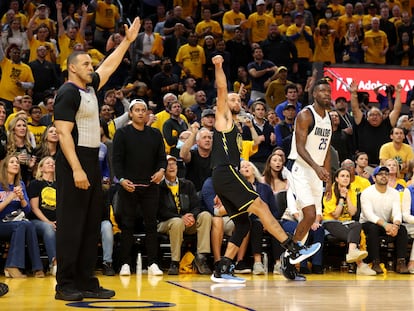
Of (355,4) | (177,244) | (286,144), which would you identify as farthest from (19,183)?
(355,4)

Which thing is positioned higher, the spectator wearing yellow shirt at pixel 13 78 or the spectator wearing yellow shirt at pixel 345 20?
the spectator wearing yellow shirt at pixel 345 20

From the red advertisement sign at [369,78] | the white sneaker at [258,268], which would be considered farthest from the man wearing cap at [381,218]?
the red advertisement sign at [369,78]

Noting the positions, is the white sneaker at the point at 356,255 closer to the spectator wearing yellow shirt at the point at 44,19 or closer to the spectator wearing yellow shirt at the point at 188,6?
the spectator wearing yellow shirt at the point at 44,19

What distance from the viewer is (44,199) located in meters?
11.5

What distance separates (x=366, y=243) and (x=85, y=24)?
31.1ft

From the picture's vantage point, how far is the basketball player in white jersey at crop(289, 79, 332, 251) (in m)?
9.98

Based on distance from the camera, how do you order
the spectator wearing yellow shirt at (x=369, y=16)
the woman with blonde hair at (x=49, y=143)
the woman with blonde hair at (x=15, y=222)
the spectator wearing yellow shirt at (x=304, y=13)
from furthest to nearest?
the spectator wearing yellow shirt at (x=369, y=16), the spectator wearing yellow shirt at (x=304, y=13), the woman with blonde hair at (x=49, y=143), the woman with blonde hair at (x=15, y=222)

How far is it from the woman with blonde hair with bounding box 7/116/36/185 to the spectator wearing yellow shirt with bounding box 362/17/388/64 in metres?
10.3

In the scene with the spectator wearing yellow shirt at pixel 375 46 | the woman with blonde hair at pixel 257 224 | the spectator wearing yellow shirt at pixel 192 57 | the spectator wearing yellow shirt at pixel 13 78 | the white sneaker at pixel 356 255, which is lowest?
the white sneaker at pixel 356 255

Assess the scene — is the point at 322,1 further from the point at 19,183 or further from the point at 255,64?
the point at 19,183

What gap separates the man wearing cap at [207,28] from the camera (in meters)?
19.5

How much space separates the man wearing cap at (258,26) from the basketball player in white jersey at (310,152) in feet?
33.4

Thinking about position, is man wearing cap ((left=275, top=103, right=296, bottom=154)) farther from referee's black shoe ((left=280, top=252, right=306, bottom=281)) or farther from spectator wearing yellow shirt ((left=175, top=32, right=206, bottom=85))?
referee's black shoe ((left=280, top=252, right=306, bottom=281))

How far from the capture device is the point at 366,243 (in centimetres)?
1205
